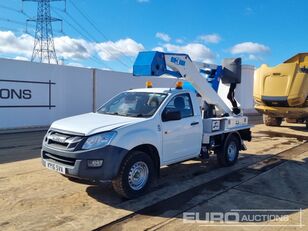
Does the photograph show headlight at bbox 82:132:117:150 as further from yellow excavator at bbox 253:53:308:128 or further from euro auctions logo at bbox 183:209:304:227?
yellow excavator at bbox 253:53:308:128

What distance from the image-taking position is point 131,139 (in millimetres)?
5363

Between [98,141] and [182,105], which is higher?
[182,105]

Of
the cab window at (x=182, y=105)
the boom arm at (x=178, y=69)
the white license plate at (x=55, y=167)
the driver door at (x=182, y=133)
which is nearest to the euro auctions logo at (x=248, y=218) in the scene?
the driver door at (x=182, y=133)

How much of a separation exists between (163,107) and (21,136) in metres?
8.81

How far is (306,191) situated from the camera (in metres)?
6.38

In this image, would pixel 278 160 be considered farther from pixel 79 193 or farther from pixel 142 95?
pixel 79 193

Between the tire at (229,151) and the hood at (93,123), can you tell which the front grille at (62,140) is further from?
the tire at (229,151)

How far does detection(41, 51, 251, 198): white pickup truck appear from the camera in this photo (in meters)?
5.10

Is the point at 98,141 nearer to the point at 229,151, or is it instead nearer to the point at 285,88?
the point at 229,151

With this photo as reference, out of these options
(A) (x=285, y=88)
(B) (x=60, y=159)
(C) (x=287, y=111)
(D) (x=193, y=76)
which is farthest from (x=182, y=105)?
(C) (x=287, y=111)

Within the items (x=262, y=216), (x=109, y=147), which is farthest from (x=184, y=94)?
(x=262, y=216)

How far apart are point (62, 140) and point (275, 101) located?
11.8 meters

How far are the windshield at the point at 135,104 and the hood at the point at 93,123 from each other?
1.03 feet

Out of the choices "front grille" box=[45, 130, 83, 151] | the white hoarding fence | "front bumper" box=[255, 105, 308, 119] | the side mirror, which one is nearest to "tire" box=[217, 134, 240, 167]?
the side mirror
